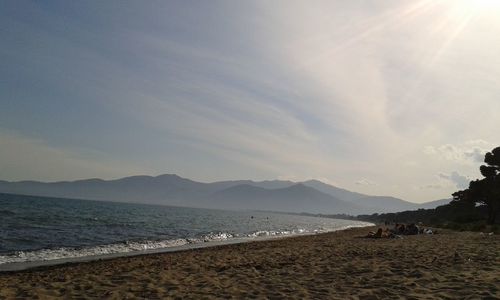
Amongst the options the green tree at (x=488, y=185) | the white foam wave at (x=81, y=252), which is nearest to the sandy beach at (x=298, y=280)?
the white foam wave at (x=81, y=252)

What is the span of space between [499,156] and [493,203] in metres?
6.03

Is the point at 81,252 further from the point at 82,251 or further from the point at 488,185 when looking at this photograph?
the point at 488,185

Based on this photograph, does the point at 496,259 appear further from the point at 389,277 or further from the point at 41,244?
the point at 41,244

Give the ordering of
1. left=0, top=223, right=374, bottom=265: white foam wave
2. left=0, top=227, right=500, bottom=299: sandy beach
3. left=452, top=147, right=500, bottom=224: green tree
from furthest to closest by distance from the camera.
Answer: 1. left=452, top=147, right=500, bottom=224: green tree
2. left=0, top=223, right=374, bottom=265: white foam wave
3. left=0, top=227, right=500, bottom=299: sandy beach

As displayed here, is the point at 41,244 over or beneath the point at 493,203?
beneath

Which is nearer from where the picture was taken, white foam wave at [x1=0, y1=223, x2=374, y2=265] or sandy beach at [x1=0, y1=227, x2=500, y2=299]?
sandy beach at [x1=0, y1=227, x2=500, y2=299]

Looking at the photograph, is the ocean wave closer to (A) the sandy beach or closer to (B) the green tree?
(A) the sandy beach

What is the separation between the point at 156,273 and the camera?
1210 cm

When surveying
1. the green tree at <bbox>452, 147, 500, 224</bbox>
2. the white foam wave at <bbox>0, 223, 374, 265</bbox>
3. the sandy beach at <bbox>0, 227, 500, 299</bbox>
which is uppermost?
the green tree at <bbox>452, 147, 500, 224</bbox>

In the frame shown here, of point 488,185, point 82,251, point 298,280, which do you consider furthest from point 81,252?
point 488,185

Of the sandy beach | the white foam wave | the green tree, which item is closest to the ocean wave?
the white foam wave

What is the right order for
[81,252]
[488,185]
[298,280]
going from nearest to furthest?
[298,280] → [81,252] → [488,185]

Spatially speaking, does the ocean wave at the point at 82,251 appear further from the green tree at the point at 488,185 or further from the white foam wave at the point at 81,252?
the green tree at the point at 488,185

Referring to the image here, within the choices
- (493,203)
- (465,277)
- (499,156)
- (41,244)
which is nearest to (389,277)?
(465,277)
